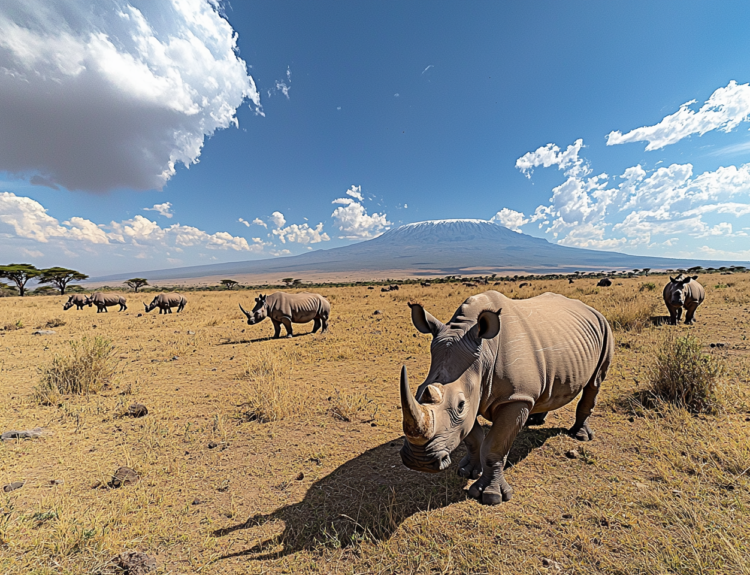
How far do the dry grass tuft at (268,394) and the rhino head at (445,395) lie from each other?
3.55m

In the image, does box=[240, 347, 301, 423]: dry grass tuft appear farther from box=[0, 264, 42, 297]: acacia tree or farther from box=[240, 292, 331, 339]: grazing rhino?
box=[0, 264, 42, 297]: acacia tree

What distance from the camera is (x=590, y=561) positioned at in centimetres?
235

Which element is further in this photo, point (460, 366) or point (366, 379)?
point (366, 379)

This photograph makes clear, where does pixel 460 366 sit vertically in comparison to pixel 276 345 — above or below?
above

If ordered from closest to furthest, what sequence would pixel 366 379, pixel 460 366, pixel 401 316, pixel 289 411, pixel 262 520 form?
pixel 460 366 → pixel 262 520 → pixel 289 411 → pixel 366 379 → pixel 401 316

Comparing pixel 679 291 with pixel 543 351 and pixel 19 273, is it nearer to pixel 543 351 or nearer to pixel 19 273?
pixel 543 351

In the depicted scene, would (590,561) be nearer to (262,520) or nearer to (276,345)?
(262,520)

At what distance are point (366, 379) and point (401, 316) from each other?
877cm

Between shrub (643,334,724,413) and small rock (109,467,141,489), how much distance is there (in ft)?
24.1

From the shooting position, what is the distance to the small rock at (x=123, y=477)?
3.44m

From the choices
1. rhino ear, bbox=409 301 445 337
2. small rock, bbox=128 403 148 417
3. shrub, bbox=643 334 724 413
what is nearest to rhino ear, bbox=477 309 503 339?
rhino ear, bbox=409 301 445 337

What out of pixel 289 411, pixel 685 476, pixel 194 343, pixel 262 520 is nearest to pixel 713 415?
pixel 685 476

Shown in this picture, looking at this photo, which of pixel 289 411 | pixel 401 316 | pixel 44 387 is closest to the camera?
pixel 289 411

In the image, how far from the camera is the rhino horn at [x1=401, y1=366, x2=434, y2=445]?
2.07 metres
